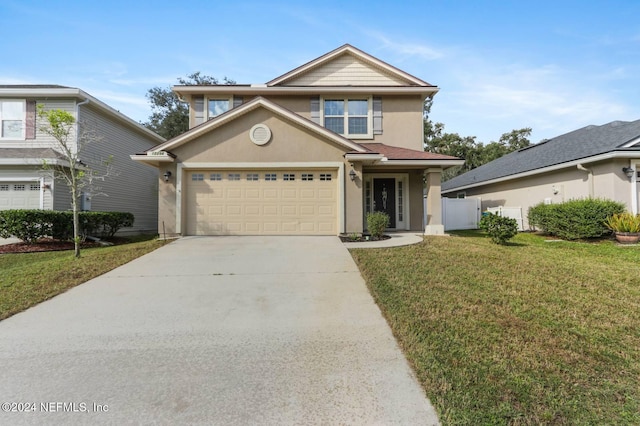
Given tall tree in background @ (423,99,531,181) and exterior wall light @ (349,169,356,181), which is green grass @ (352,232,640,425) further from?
tall tree in background @ (423,99,531,181)

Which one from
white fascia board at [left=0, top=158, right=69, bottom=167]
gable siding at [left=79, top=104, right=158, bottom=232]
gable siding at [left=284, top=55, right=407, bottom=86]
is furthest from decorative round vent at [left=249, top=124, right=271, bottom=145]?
white fascia board at [left=0, top=158, right=69, bottom=167]

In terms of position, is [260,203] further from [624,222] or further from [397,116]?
[624,222]

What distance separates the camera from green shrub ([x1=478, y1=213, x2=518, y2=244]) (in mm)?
9586

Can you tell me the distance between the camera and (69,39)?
9.91 meters

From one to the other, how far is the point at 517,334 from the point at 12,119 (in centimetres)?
1810

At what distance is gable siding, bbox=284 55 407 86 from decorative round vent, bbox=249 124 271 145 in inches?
183

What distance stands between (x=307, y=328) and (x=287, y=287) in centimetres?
167

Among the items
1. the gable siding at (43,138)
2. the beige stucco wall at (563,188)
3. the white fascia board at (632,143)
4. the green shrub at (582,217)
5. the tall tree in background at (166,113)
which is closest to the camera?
the green shrub at (582,217)

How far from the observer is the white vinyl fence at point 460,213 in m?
15.6

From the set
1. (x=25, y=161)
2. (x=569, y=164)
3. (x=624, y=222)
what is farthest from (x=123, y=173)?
(x=624, y=222)

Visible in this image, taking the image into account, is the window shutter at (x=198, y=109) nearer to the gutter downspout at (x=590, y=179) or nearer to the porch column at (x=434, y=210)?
the porch column at (x=434, y=210)

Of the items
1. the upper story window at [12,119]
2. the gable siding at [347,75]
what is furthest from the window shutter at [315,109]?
the upper story window at [12,119]

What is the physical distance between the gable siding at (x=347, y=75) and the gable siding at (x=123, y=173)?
31.0ft

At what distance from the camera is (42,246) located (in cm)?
1027
